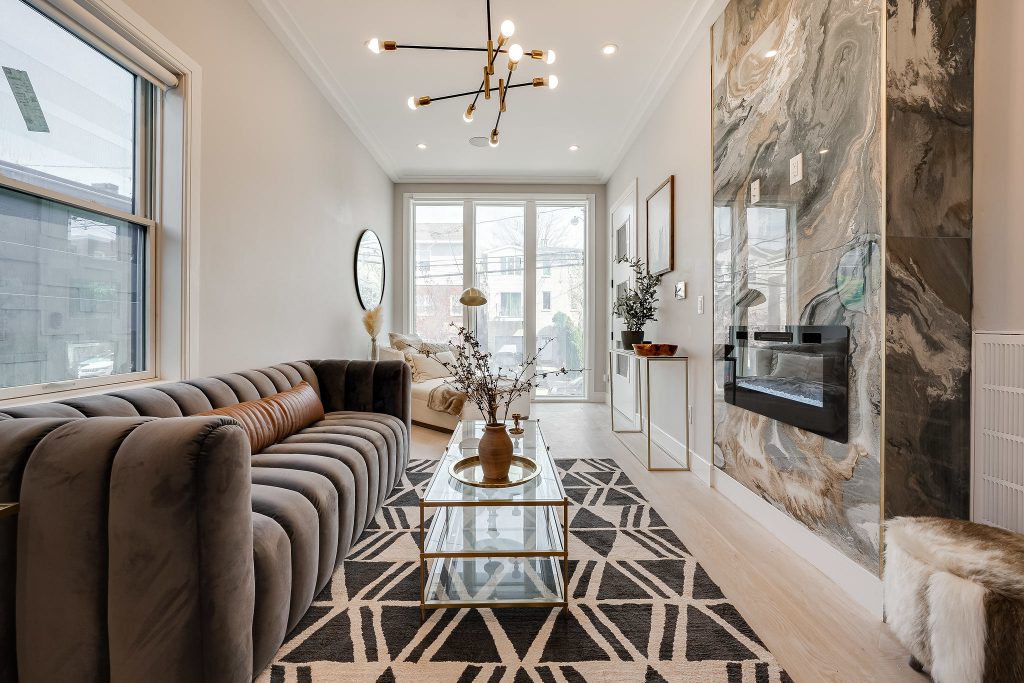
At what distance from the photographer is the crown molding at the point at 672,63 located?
2.79m

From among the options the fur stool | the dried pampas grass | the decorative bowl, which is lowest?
the fur stool

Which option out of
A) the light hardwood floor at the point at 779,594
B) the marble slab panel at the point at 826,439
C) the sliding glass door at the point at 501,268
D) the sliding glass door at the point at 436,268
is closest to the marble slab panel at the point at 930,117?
the marble slab panel at the point at 826,439

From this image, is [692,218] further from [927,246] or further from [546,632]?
[546,632]

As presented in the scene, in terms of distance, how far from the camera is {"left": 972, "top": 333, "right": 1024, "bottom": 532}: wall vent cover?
1.43 metres

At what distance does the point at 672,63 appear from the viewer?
3.32 metres

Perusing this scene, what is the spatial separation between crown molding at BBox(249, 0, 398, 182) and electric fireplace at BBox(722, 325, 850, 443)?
10.9 ft

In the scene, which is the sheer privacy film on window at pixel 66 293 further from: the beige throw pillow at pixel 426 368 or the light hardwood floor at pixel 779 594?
the beige throw pillow at pixel 426 368

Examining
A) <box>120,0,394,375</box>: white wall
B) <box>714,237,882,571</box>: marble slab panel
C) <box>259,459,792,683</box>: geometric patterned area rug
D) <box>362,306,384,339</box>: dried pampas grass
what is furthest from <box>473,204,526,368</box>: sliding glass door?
<box>259,459,792,683</box>: geometric patterned area rug

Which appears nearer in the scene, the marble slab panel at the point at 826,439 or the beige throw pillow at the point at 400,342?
the marble slab panel at the point at 826,439

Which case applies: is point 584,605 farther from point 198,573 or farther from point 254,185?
point 254,185

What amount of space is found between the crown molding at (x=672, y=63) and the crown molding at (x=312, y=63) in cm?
249

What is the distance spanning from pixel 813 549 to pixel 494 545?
137 cm

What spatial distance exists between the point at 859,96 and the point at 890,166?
0.32 m

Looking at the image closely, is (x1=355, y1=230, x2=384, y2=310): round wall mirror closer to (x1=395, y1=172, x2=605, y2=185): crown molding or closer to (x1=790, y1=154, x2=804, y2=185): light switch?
Answer: (x1=395, y1=172, x2=605, y2=185): crown molding
